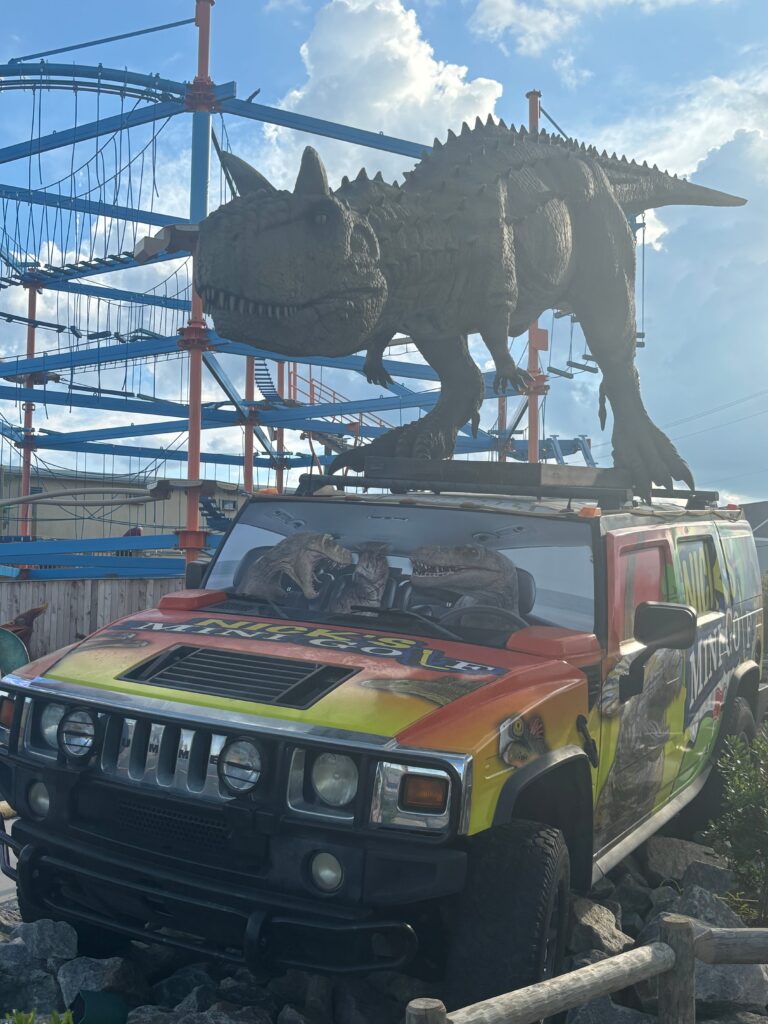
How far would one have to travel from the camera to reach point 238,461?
3472cm

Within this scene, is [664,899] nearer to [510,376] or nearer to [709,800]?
[709,800]

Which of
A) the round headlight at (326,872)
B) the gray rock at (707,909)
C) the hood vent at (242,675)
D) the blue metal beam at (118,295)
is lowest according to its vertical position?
the gray rock at (707,909)

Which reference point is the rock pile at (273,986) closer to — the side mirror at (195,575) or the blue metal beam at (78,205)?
the side mirror at (195,575)

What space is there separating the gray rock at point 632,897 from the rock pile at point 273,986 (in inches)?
15.6

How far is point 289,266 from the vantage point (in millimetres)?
5348

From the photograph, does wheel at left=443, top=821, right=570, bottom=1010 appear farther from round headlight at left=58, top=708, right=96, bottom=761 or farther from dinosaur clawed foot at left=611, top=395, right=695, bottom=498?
dinosaur clawed foot at left=611, top=395, right=695, bottom=498

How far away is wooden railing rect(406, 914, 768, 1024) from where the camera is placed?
264cm

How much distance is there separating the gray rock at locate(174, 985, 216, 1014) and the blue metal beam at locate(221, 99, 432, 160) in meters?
16.1

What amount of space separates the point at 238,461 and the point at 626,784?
3118 cm

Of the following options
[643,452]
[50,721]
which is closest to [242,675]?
[50,721]

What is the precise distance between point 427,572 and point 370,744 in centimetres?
141

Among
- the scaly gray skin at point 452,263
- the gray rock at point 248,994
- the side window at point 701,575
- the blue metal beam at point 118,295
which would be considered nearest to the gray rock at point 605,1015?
the gray rock at point 248,994

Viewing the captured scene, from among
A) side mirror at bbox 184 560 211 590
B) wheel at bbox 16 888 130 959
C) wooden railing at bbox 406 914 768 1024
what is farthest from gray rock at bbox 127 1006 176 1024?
side mirror at bbox 184 560 211 590

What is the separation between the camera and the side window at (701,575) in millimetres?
5260
